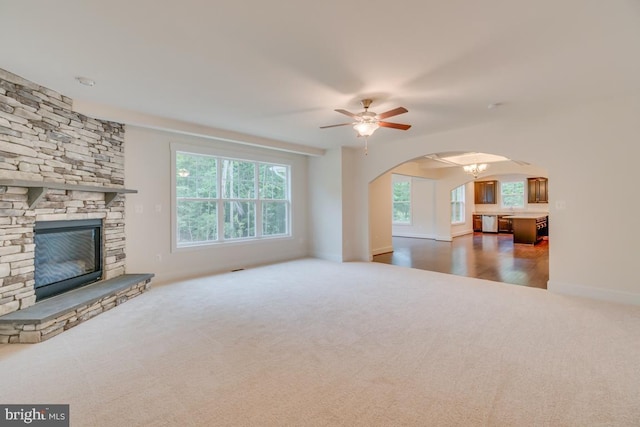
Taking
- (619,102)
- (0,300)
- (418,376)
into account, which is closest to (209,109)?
(0,300)

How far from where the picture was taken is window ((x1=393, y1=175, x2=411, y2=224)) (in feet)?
36.9

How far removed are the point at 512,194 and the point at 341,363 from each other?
12.9 meters

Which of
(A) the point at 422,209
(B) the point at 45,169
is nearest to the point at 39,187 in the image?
(B) the point at 45,169

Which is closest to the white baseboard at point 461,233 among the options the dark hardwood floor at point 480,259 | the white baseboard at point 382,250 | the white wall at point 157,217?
the dark hardwood floor at point 480,259

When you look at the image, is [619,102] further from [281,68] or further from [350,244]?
[350,244]

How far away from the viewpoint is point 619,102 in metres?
3.79

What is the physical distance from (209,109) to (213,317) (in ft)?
8.93

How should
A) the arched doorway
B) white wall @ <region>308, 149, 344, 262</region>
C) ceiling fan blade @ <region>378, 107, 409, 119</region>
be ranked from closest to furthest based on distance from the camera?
1. ceiling fan blade @ <region>378, 107, 409, 119</region>
2. the arched doorway
3. white wall @ <region>308, 149, 344, 262</region>

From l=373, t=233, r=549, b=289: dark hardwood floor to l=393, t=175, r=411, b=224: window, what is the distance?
1.71 metres

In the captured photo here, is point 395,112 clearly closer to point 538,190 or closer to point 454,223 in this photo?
point 454,223

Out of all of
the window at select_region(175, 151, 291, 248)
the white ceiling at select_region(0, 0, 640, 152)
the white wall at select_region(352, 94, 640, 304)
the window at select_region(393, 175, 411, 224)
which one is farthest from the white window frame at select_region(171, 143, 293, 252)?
the window at select_region(393, 175, 411, 224)

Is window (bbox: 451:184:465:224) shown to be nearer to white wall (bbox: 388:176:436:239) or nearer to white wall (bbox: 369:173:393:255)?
white wall (bbox: 388:176:436:239)

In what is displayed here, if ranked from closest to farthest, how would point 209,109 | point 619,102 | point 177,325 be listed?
point 177,325, point 619,102, point 209,109

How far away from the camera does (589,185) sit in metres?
4.04
